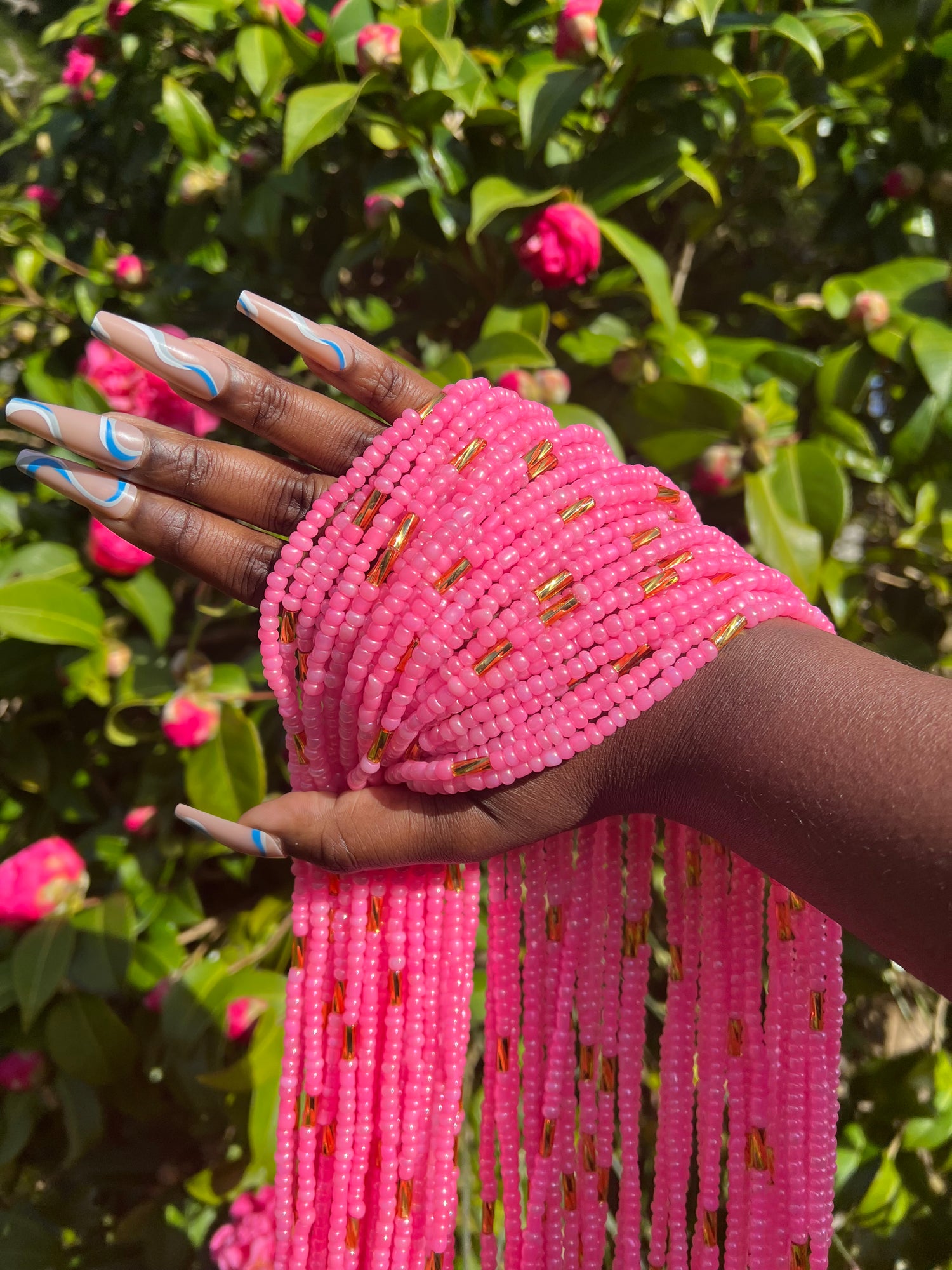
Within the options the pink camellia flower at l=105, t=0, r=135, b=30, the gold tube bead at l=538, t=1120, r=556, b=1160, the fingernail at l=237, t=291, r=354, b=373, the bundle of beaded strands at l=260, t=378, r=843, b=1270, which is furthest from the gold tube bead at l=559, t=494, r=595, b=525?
the pink camellia flower at l=105, t=0, r=135, b=30

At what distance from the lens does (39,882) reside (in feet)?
3.75

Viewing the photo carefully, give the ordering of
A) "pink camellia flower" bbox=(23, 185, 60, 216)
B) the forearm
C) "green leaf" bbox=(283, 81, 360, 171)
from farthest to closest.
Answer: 1. "pink camellia flower" bbox=(23, 185, 60, 216)
2. "green leaf" bbox=(283, 81, 360, 171)
3. the forearm

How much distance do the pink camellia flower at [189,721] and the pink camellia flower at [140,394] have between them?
359 mm

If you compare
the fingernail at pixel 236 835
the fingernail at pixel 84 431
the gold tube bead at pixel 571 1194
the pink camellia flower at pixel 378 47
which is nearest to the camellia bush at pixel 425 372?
the pink camellia flower at pixel 378 47

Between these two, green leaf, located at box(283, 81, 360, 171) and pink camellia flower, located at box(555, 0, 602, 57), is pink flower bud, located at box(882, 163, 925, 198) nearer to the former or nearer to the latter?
pink camellia flower, located at box(555, 0, 602, 57)

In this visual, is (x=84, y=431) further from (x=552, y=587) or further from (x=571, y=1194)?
(x=571, y=1194)

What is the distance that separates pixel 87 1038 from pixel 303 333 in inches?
38.6

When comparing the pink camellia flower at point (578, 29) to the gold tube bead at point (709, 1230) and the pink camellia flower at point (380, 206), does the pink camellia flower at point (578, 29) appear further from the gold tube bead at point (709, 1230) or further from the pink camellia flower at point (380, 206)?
the gold tube bead at point (709, 1230)

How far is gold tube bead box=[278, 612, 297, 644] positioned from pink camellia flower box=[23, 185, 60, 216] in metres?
1.30

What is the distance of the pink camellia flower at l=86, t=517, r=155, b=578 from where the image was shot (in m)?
1.13

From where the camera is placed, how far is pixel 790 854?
0.61 meters

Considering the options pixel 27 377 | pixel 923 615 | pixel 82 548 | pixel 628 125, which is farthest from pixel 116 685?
pixel 923 615

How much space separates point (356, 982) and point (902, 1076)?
0.85m

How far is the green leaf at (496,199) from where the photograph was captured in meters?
1.01
